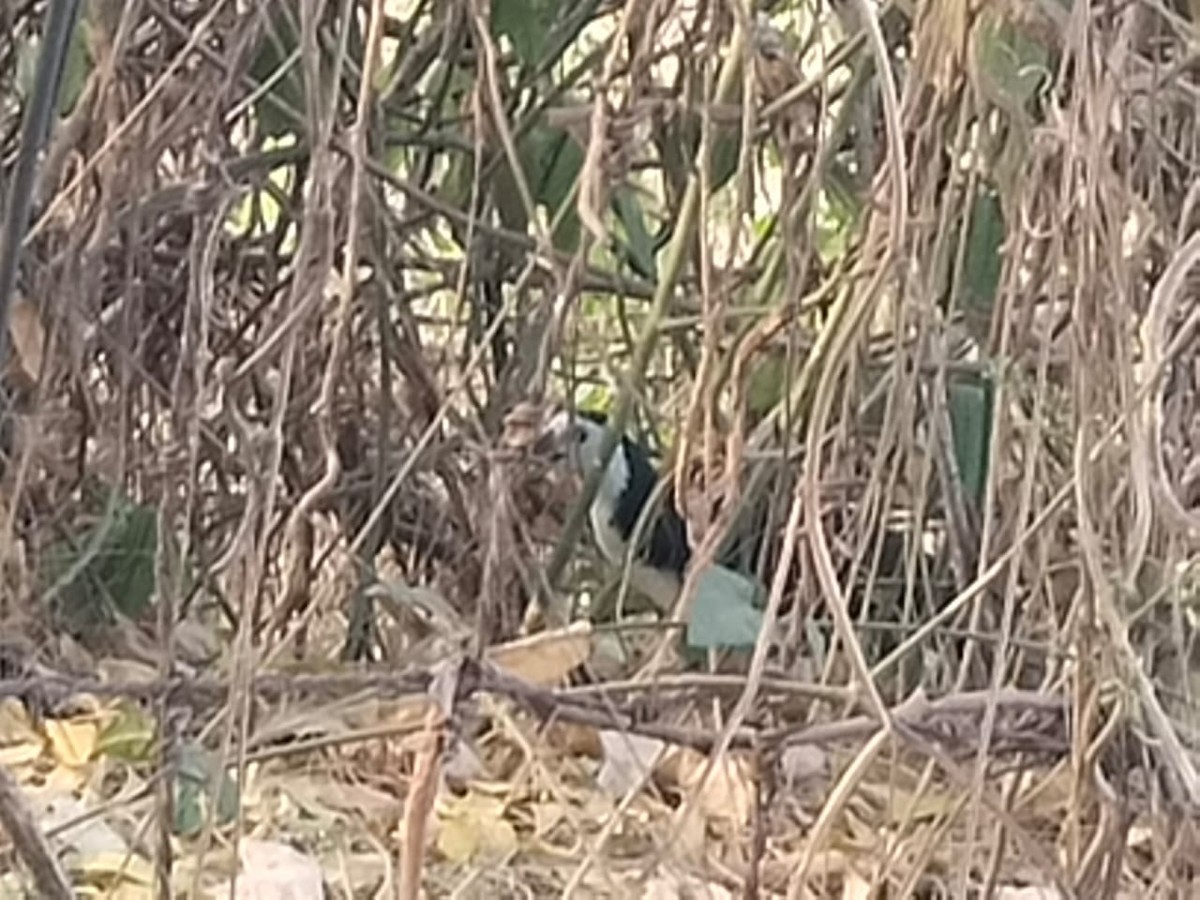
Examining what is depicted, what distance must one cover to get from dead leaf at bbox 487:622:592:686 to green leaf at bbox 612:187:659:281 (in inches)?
18.4

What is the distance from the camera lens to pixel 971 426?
1458 mm

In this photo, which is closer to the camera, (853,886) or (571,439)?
(853,886)

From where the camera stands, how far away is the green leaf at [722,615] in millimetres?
1171

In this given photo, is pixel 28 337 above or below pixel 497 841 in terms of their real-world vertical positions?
above

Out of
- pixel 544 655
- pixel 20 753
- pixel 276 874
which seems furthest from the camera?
pixel 20 753

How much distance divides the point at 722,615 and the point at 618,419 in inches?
20.6

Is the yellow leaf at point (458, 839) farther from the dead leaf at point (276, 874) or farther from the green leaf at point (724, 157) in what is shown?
the green leaf at point (724, 157)

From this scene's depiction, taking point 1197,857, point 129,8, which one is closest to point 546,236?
point 129,8

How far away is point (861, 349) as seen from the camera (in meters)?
1.18

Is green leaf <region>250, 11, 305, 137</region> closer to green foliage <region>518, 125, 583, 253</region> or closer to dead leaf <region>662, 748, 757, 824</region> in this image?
green foliage <region>518, 125, 583, 253</region>

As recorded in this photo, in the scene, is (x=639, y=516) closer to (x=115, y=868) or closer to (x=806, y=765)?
(x=806, y=765)

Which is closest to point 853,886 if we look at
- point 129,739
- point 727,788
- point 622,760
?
point 727,788

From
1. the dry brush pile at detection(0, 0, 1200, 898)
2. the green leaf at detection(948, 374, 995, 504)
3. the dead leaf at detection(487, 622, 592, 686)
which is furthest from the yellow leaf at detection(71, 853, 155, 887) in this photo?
the green leaf at detection(948, 374, 995, 504)

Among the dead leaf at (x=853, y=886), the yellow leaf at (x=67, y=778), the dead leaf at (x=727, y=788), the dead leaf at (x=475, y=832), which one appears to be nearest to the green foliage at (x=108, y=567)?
the yellow leaf at (x=67, y=778)
